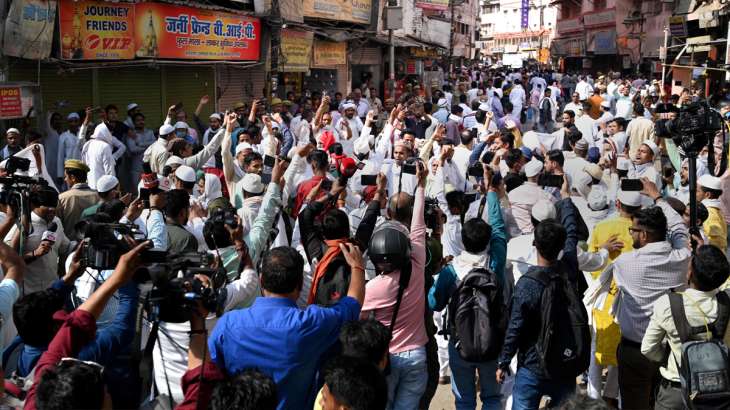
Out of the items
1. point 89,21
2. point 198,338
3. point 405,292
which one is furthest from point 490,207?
point 89,21

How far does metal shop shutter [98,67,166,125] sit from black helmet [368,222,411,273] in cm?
972

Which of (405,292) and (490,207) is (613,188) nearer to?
(490,207)

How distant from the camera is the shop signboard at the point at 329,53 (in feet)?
65.9

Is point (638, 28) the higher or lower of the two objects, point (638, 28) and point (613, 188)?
the higher

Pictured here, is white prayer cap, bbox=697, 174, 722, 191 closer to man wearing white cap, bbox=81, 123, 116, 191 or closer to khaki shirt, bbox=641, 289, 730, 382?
khaki shirt, bbox=641, 289, 730, 382

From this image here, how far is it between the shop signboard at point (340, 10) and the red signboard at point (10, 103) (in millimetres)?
9453

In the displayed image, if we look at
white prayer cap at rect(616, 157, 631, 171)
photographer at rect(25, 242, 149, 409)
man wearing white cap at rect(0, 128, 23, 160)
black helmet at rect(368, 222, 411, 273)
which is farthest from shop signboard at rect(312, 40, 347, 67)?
photographer at rect(25, 242, 149, 409)

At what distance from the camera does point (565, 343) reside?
4195 mm

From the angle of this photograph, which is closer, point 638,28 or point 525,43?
point 638,28

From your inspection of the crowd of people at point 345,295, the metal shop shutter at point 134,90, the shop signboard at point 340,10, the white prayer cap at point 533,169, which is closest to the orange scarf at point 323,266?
the crowd of people at point 345,295

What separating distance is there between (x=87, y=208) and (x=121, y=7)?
6385mm

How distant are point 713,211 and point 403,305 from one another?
365 cm

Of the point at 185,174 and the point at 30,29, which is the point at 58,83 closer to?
the point at 30,29

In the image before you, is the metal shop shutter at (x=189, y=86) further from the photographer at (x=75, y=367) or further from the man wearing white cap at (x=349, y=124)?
the photographer at (x=75, y=367)
